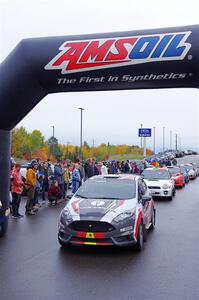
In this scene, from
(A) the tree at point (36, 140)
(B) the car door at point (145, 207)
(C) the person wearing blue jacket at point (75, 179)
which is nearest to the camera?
(B) the car door at point (145, 207)

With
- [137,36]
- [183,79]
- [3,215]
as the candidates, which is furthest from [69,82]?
[3,215]

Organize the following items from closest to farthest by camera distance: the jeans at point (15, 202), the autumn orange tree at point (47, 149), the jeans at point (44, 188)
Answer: the jeans at point (15, 202) < the jeans at point (44, 188) < the autumn orange tree at point (47, 149)

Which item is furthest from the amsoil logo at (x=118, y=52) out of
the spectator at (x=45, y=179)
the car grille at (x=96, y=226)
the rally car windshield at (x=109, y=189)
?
the spectator at (x=45, y=179)

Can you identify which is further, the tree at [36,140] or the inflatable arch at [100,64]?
the tree at [36,140]

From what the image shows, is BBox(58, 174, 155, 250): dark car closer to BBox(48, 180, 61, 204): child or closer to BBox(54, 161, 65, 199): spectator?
BBox(48, 180, 61, 204): child

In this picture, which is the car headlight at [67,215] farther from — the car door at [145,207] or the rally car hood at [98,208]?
the car door at [145,207]

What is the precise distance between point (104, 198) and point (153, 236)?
2.00m

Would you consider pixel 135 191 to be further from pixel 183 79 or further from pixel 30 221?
pixel 30 221

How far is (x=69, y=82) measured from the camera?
9164 mm

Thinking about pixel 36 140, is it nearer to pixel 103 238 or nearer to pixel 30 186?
pixel 30 186

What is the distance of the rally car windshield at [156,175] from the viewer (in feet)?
66.8

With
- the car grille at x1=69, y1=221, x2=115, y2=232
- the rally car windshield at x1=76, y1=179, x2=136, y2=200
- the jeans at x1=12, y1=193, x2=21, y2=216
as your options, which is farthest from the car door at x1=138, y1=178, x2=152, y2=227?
the jeans at x1=12, y1=193, x2=21, y2=216

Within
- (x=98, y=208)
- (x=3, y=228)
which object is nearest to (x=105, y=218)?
(x=98, y=208)

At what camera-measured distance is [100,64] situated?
8.66 metres
